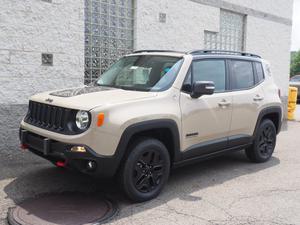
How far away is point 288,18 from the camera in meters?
12.7

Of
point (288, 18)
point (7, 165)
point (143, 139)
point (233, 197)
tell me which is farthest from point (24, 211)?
point (288, 18)

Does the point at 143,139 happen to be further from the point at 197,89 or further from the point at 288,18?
the point at 288,18

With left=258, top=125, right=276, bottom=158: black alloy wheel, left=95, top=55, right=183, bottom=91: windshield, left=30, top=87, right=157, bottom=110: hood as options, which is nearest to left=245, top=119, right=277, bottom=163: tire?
left=258, top=125, right=276, bottom=158: black alloy wheel

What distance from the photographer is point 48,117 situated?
4484 millimetres

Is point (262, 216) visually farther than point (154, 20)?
No

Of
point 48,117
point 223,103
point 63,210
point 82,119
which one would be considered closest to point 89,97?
point 82,119

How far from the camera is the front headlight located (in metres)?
4.04

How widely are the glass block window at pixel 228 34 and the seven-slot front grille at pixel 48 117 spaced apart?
6017mm

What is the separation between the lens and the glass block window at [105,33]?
743 cm

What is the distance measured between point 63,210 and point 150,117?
1441mm

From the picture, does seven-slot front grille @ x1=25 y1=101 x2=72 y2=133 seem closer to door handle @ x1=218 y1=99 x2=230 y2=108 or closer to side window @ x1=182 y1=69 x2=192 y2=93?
side window @ x1=182 y1=69 x2=192 y2=93

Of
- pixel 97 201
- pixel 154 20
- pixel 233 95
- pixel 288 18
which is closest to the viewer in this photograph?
pixel 97 201

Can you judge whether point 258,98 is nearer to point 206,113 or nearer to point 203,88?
point 206,113

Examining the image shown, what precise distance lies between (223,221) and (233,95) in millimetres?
→ 2221
